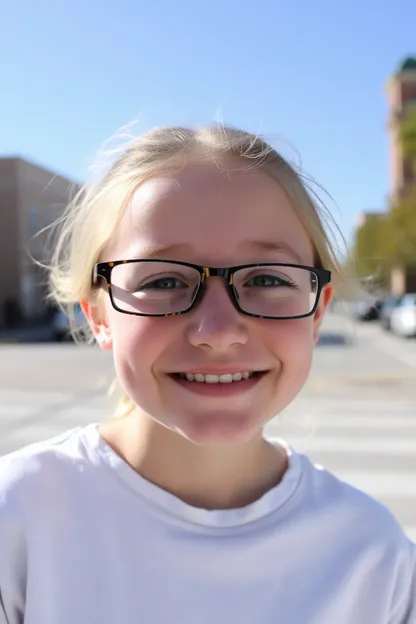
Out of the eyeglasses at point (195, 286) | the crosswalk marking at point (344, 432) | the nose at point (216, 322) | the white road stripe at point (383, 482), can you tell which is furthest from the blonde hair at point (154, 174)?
the white road stripe at point (383, 482)

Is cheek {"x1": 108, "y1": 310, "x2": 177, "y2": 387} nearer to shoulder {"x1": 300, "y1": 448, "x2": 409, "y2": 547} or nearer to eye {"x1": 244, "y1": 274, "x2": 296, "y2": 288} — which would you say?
eye {"x1": 244, "y1": 274, "x2": 296, "y2": 288}

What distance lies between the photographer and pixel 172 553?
114 cm

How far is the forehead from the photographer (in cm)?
118

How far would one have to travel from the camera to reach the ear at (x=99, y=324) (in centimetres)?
137

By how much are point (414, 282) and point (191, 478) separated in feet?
163

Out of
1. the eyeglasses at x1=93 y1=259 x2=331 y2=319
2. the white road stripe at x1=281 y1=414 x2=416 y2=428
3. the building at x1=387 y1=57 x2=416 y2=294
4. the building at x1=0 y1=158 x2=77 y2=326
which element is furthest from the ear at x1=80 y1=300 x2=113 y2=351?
the building at x1=387 y1=57 x2=416 y2=294

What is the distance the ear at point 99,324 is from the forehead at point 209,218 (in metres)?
0.17

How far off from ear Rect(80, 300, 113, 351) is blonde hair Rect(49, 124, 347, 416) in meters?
0.03

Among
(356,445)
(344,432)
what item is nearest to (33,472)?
(356,445)

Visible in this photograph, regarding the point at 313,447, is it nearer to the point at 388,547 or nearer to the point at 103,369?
the point at 388,547

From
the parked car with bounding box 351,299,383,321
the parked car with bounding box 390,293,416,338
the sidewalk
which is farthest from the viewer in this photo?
the sidewalk

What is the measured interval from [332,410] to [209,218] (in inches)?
299

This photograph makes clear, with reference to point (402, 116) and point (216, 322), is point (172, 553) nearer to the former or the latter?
point (216, 322)

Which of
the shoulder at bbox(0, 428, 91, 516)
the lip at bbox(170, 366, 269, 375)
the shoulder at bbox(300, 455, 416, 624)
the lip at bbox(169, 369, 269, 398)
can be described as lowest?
the shoulder at bbox(300, 455, 416, 624)
